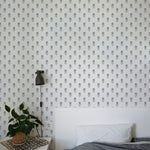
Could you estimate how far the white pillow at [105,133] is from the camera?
1.74 meters

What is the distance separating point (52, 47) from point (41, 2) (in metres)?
0.58

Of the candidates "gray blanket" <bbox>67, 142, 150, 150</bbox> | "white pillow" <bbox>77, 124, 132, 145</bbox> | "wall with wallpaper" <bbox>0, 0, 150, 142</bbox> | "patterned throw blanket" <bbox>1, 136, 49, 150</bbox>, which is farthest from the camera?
"wall with wallpaper" <bbox>0, 0, 150, 142</bbox>

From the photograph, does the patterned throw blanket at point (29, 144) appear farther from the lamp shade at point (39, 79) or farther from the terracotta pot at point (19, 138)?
the lamp shade at point (39, 79)

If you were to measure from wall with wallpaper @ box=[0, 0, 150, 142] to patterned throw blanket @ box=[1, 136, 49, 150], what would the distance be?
19 cm

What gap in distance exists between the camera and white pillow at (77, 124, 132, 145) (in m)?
1.74

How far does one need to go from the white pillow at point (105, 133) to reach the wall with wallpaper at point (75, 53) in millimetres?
270

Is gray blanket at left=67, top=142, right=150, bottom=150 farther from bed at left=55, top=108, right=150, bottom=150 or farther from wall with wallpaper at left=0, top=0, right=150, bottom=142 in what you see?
wall with wallpaper at left=0, top=0, right=150, bottom=142

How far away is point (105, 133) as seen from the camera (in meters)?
1.78

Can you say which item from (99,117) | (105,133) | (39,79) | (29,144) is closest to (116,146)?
(105,133)

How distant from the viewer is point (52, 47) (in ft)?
6.33

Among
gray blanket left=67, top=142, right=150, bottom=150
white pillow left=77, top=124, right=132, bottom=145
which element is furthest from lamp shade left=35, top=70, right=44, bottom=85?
gray blanket left=67, top=142, right=150, bottom=150

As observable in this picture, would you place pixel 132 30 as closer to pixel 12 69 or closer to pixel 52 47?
pixel 52 47

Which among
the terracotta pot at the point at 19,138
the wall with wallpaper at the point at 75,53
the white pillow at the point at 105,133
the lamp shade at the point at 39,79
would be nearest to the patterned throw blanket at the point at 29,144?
the terracotta pot at the point at 19,138

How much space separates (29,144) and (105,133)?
0.88 metres
